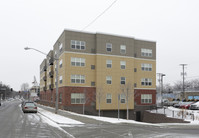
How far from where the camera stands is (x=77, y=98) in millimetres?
39281

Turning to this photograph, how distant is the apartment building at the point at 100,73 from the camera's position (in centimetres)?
3925

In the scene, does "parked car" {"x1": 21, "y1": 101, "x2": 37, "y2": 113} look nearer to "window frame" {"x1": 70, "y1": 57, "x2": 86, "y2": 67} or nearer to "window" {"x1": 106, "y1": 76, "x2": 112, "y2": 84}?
"window frame" {"x1": 70, "y1": 57, "x2": 86, "y2": 67}

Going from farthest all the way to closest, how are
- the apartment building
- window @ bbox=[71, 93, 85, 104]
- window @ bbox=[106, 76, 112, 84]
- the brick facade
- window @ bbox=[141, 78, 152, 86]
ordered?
window @ bbox=[141, 78, 152, 86] < window @ bbox=[106, 76, 112, 84] < the apartment building < window @ bbox=[71, 93, 85, 104] < the brick facade

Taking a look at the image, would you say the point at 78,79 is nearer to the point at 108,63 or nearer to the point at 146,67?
the point at 108,63

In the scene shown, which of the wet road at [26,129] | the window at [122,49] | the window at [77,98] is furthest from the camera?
the window at [122,49]

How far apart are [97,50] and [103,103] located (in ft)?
30.7

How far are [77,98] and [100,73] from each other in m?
5.98

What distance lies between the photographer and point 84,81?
40375 millimetres

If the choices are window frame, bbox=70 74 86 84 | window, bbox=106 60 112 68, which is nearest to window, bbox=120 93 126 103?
window, bbox=106 60 112 68

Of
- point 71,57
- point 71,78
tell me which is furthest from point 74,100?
point 71,57

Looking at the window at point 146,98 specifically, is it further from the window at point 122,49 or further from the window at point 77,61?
the window at point 77,61

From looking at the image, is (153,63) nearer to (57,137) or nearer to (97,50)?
(97,50)

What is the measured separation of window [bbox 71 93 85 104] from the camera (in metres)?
39.0

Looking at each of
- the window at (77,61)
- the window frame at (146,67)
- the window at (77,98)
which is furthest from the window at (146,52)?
the window at (77,98)
